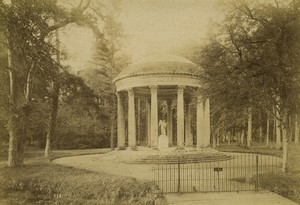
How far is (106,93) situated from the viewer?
40531mm

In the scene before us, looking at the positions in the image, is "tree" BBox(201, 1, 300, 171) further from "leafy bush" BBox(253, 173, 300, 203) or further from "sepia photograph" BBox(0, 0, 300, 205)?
"leafy bush" BBox(253, 173, 300, 203)

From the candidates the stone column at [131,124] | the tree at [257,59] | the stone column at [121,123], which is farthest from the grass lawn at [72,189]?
the stone column at [121,123]

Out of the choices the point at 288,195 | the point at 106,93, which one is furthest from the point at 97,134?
the point at 288,195

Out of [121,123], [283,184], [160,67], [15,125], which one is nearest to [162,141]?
Result: [121,123]

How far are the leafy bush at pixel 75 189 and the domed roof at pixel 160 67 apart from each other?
15.1m

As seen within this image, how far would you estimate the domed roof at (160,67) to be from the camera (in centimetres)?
2789

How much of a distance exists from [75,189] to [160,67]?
1692 centimetres

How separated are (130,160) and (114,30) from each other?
358 inches

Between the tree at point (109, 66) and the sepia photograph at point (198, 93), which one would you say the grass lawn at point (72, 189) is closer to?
the sepia photograph at point (198, 93)

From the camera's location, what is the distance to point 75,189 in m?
12.4

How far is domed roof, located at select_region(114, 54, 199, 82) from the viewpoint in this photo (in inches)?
1098

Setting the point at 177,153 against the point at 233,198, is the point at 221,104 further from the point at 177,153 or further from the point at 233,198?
the point at 177,153

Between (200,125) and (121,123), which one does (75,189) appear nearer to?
(200,125)

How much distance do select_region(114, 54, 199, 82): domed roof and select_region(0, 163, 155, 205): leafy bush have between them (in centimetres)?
1514
